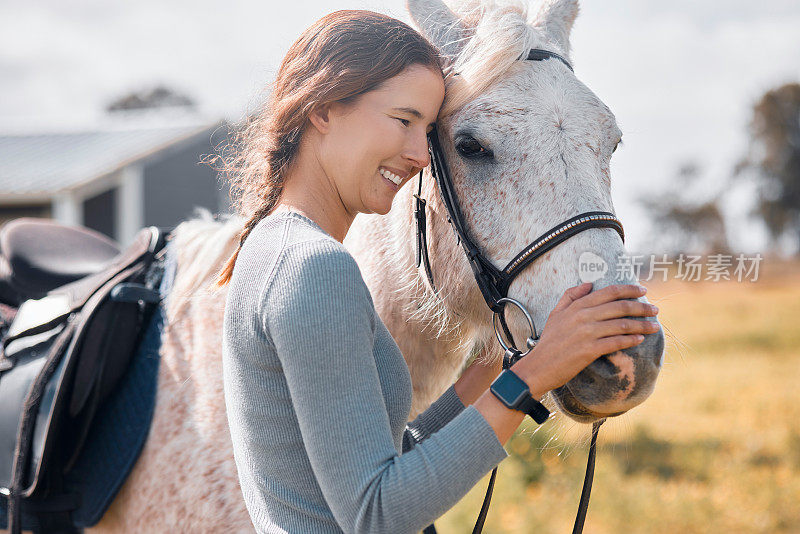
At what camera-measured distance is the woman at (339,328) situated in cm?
102

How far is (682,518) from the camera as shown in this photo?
209 inches

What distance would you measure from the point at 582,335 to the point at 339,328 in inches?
16.2

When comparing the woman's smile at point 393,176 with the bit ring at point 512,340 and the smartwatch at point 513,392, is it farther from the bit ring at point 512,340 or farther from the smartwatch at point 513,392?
the smartwatch at point 513,392

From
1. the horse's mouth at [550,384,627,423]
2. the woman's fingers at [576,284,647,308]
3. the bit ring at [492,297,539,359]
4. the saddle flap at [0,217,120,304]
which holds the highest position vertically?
the woman's fingers at [576,284,647,308]

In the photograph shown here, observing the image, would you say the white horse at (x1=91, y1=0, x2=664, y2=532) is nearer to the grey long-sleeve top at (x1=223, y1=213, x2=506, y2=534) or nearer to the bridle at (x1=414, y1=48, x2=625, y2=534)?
the bridle at (x1=414, y1=48, x2=625, y2=534)

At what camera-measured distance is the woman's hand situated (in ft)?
3.57

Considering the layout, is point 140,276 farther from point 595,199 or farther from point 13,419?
point 595,199

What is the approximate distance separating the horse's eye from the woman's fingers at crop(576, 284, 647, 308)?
544 millimetres

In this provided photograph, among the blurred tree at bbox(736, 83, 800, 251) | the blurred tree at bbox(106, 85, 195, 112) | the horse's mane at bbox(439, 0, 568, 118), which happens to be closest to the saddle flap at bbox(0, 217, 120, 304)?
the horse's mane at bbox(439, 0, 568, 118)

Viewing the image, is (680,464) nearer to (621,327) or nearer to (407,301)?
(407,301)

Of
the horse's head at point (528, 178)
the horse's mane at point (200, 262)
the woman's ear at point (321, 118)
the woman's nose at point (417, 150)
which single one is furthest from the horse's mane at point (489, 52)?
the horse's mane at point (200, 262)

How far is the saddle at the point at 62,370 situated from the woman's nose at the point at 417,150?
3.61ft

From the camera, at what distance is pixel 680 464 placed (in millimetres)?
6957

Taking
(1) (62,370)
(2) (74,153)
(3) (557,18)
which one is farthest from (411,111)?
(2) (74,153)
